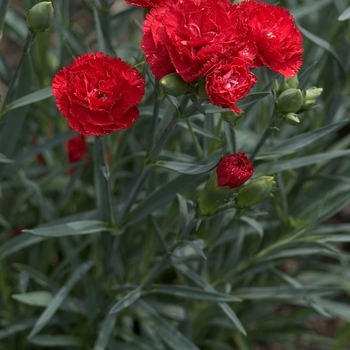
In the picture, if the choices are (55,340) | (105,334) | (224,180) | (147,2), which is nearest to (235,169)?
(224,180)

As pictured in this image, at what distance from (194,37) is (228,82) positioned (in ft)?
0.20

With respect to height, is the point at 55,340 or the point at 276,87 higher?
the point at 276,87

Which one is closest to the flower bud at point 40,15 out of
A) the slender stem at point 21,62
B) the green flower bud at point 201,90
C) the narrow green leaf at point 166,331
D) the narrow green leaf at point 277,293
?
the slender stem at point 21,62

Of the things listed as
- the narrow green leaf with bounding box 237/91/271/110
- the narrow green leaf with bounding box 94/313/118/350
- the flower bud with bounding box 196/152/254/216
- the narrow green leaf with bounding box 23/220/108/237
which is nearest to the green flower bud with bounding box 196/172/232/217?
the flower bud with bounding box 196/152/254/216

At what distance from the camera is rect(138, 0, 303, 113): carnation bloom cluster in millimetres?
698

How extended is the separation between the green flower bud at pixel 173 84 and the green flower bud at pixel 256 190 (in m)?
0.18

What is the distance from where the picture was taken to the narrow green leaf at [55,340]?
3.90 feet

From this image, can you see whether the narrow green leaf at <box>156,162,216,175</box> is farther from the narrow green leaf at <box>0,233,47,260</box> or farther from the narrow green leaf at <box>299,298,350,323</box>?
the narrow green leaf at <box>299,298,350,323</box>

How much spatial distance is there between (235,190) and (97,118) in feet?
0.74

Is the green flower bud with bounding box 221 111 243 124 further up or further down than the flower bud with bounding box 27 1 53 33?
further down

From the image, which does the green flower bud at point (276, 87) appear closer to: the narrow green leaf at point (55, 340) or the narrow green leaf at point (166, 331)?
the narrow green leaf at point (166, 331)

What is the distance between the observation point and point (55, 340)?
3.97 feet

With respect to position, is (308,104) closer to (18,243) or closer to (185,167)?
(185,167)

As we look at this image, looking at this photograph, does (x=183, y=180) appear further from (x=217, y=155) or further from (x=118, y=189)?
(x=118, y=189)
